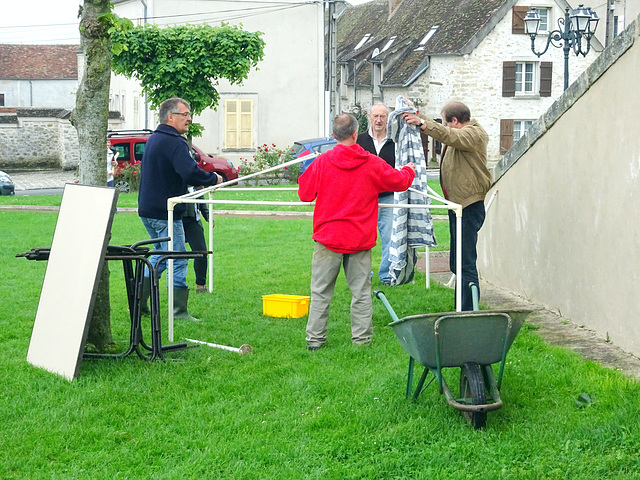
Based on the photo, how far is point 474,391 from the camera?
15.8ft

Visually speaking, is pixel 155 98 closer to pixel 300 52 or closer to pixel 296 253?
pixel 300 52

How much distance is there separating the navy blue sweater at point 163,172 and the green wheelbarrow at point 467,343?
10.5 feet

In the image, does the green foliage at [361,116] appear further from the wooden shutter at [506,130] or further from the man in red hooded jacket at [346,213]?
the man in red hooded jacket at [346,213]

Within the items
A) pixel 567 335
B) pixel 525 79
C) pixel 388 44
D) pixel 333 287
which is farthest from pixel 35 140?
pixel 567 335

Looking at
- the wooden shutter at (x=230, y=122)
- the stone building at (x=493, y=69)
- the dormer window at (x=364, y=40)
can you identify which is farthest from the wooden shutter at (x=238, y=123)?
the dormer window at (x=364, y=40)

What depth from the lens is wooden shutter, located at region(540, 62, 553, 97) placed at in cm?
4134

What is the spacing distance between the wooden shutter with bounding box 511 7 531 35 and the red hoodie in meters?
36.3

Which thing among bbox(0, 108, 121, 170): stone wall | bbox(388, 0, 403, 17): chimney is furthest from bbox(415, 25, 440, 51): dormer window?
bbox(0, 108, 121, 170): stone wall

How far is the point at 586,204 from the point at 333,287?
217 centimetres

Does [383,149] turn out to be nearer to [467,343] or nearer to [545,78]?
[467,343]

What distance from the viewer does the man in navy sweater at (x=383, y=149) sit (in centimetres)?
916

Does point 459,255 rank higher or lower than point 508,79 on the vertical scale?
lower

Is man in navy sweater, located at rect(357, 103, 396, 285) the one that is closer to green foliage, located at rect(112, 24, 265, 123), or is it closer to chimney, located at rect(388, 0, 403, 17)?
green foliage, located at rect(112, 24, 265, 123)

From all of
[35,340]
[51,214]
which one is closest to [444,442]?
[35,340]
